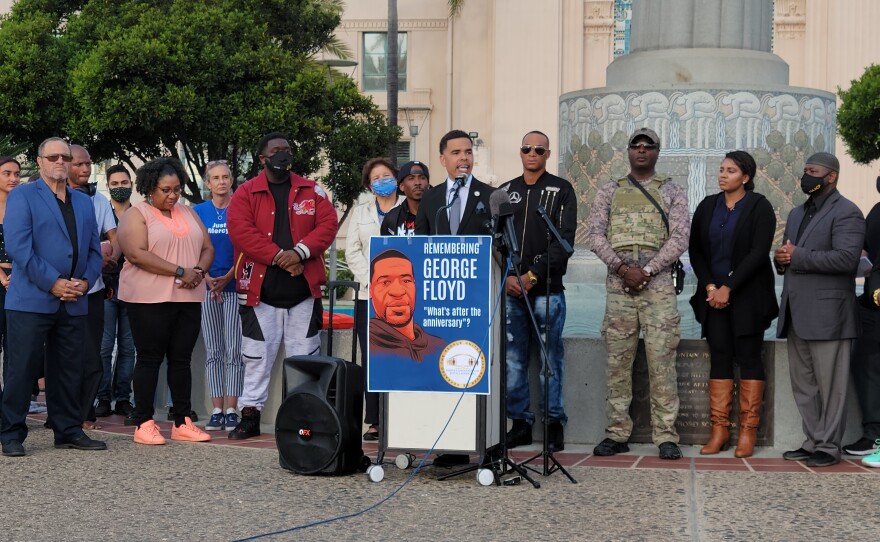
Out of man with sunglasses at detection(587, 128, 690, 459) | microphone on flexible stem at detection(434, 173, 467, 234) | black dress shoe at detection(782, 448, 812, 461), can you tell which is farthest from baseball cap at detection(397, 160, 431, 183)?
black dress shoe at detection(782, 448, 812, 461)

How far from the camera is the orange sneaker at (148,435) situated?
8.82 meters

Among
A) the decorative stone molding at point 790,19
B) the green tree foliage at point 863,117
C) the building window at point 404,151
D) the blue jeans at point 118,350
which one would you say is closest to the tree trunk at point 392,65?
the building window at point 404,151

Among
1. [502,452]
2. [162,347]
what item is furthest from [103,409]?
[502,452]

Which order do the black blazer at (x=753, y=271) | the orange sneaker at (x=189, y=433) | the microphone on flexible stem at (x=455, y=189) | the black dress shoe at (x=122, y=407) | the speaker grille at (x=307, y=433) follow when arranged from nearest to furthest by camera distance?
1. the speaker grille at (x=307, y=433)
2. the microphone on flexible stem at (x=455, y=189)
3. the black blazer at (x=753, y=271)
4. the orange sneaker at (x=189, y=433)
5. the black dress shoe at (x=122, y=407)

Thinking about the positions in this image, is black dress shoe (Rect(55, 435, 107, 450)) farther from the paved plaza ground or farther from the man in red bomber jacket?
the man in red bomber jacket

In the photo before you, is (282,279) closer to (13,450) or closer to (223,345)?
(223,345)

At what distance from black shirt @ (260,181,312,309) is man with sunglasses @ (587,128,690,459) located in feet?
6.98

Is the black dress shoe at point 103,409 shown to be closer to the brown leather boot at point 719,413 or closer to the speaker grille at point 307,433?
the speaker grille at point 307,433

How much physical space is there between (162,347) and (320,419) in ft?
6.42

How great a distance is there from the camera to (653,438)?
28.0ft

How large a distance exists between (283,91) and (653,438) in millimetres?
18730

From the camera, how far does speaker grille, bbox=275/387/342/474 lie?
299 inches

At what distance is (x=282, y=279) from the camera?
9.05 m

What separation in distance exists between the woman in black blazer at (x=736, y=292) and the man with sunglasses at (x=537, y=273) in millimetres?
955
